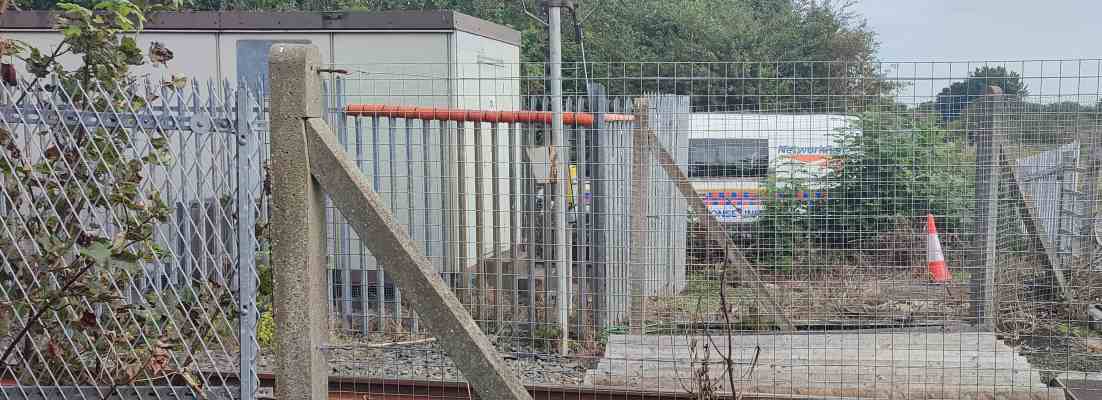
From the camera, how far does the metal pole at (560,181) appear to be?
7.54m

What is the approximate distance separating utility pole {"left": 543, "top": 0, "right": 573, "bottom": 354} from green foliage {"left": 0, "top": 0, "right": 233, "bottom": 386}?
3.23m

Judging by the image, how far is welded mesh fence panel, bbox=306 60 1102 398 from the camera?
6.90 metres

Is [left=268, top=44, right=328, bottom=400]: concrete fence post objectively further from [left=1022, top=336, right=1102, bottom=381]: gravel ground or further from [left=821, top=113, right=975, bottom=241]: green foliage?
[left=1022, top=336, right=1102, bottom=381]: gravel ground

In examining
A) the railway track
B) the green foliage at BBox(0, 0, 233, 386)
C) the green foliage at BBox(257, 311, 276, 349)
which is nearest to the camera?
the green foliage at BBox(0, 0, 233, 386)

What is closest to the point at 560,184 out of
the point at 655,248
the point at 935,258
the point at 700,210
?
the point at 655,248

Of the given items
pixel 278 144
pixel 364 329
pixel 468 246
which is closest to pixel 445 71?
pixel 468 246

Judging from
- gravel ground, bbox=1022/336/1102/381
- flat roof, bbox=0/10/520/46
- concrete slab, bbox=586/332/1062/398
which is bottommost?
gravel ground, bbox=1022/336/1102/381

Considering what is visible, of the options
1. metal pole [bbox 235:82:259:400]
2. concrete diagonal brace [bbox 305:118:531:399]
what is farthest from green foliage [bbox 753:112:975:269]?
metal pole [bbox 235:82:259:400]

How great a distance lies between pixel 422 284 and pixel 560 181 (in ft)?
12.9

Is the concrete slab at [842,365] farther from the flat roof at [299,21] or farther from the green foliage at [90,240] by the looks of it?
the flat roof at [299,21]

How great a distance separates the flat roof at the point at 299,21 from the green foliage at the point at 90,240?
471 centimetres

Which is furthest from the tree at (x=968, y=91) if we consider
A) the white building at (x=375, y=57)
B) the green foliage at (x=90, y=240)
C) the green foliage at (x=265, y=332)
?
the green foliage at (x=265, y=332)

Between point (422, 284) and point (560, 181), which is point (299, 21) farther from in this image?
point (422, 284)

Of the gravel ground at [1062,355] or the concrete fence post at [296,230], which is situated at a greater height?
the concrete fence post at [296,230]
